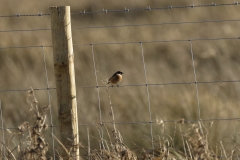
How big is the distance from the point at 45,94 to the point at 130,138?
1.45 metres

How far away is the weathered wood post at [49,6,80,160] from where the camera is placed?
4.10 metres

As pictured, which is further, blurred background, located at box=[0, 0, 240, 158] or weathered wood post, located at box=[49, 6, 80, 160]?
blurred background, located at box=[0, 0, 240, 158]

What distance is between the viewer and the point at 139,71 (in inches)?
340

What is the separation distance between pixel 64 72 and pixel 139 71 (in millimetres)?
4582

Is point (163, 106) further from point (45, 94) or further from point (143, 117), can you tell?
point (45, 94)

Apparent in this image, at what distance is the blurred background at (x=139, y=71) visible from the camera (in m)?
6.11

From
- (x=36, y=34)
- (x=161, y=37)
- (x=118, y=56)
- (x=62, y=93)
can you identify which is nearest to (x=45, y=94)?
(x=62, y=93)

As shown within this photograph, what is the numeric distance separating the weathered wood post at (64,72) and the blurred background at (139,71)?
0.75 ft

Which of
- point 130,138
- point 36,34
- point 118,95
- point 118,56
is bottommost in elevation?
point 130,138

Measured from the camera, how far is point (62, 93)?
4.11m

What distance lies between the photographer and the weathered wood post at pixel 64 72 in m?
4.10

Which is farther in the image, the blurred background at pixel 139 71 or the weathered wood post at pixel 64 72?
the blurred background at pixel 139 71

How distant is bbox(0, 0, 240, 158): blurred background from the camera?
6.11 metres

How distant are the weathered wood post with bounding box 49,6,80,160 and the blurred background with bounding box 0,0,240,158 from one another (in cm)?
23
